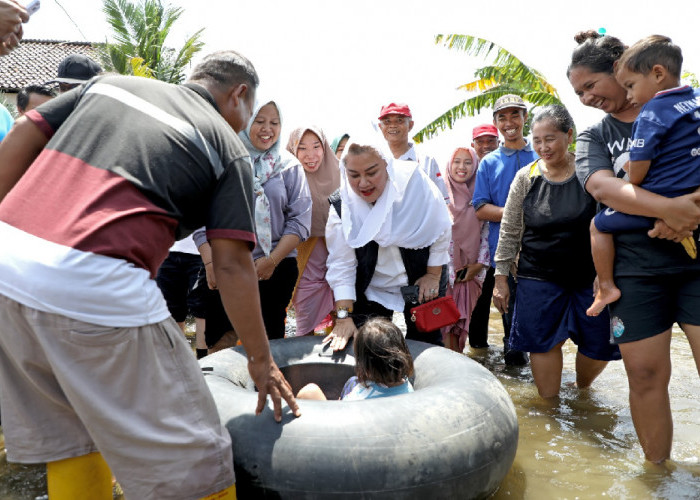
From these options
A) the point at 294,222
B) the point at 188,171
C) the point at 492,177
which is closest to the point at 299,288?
the point at 294,222

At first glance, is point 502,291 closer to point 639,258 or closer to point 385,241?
point 385,241

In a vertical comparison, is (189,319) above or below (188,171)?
below

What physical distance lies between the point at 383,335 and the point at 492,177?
225 centimetres

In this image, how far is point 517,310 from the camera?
128 inches

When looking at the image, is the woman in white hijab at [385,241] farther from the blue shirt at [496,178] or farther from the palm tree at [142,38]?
the palm tree at [142,38]

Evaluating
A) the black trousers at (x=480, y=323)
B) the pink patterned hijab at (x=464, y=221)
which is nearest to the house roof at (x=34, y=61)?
the pink patterned hijab at (x=464, y=221)

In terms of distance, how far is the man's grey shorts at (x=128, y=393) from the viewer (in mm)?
1387

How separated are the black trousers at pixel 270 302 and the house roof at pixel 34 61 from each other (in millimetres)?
15255

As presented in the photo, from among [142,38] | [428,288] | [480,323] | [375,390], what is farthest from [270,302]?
[142,38]

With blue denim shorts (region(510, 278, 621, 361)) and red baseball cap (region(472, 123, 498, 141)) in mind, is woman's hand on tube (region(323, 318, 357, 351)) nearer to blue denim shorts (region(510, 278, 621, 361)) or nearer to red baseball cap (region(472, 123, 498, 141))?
blue denim shorts (region(510, 278, 621, 361))

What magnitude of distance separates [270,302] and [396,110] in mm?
1800

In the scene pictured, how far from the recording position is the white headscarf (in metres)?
3.06

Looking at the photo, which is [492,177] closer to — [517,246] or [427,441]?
[517,246]

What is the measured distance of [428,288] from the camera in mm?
3146
